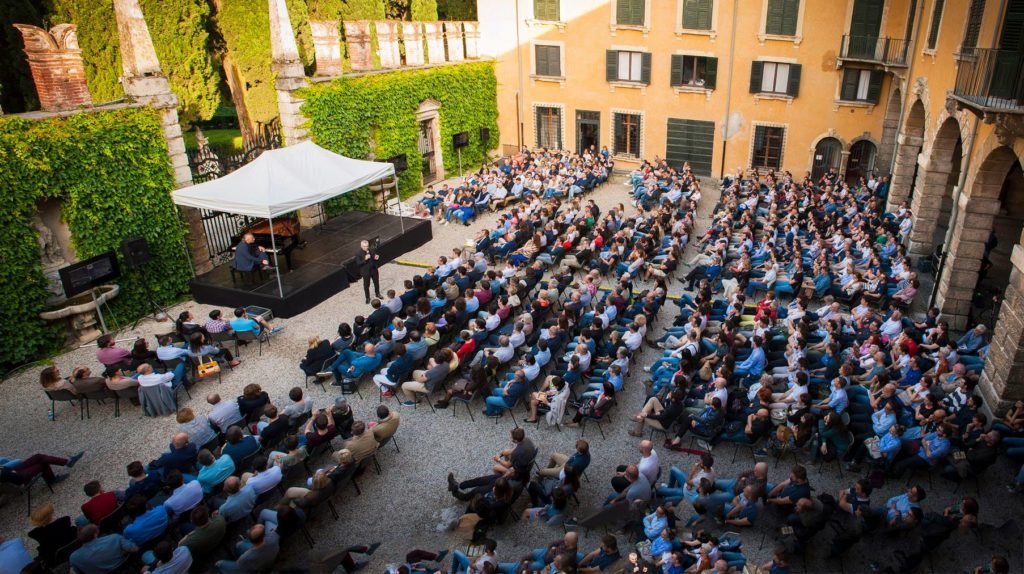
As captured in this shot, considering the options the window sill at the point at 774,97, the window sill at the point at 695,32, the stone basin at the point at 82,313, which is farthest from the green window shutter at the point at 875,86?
the stone basin at the point at 82,313

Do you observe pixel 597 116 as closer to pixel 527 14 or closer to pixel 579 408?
pixel 527 14

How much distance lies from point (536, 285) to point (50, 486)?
935cm

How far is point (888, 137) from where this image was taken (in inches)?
836

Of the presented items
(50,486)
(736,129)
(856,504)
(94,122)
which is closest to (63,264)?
(94,122)

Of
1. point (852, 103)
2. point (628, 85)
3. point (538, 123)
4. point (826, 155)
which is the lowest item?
point (826, 155)

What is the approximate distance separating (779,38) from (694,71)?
293cm

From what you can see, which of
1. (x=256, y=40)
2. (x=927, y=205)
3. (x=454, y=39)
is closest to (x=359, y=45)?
(x=454, y=39)

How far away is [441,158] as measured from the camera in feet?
80.6

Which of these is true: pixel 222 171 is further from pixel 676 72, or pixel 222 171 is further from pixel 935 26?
pixel 935 26

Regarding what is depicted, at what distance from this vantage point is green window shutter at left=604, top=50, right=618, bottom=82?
24.3 meters

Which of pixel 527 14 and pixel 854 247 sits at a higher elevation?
pixel 527 14

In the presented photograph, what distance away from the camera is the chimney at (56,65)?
12.1 m

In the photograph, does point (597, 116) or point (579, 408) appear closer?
point (579, 408)

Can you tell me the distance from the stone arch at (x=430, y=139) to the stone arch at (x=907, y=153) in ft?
→ 47.6
